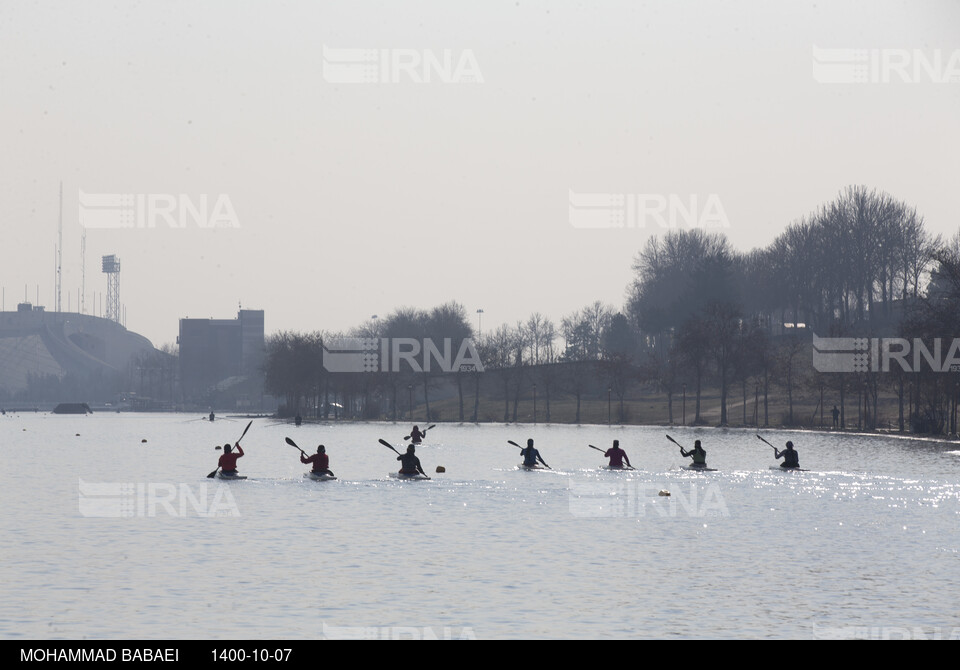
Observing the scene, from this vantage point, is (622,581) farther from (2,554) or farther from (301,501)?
(301,501)

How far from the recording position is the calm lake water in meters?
21.7

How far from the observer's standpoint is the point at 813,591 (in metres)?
24.7

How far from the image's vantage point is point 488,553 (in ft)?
101

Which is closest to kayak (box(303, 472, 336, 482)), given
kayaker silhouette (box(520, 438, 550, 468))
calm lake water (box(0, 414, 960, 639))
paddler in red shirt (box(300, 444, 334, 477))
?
paddler in red shirt (box(300, 444, 334, 477))

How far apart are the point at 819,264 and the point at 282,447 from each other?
81670 mm

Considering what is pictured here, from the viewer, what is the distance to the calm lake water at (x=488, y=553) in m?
21.7
